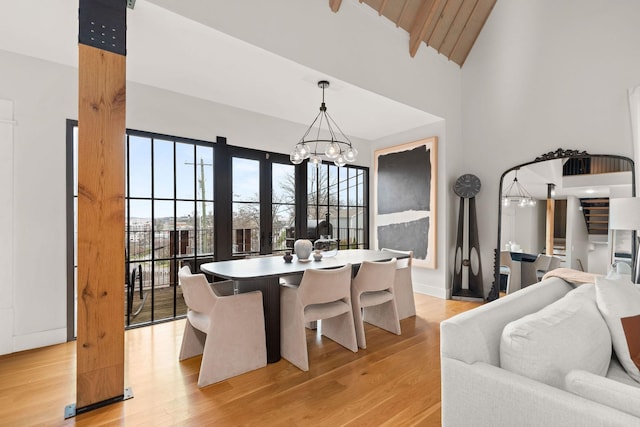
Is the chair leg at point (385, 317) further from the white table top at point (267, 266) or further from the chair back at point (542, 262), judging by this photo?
the chair back at point (542, 262)

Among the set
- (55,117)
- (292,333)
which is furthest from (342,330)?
(55,117)

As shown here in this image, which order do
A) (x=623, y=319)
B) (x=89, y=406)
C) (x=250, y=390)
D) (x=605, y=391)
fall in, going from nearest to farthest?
1. (x=605, y=391)
2. (x=623, y=319)
3. (x=89, y=406)
4. (x=250, y=390)

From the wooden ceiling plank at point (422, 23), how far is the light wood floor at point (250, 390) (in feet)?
11.4

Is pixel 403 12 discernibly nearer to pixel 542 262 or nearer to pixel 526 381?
pixel 542 262

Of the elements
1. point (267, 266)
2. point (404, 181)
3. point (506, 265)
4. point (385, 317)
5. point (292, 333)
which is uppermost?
point (404, 181)

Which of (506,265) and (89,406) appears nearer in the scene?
(89,406)

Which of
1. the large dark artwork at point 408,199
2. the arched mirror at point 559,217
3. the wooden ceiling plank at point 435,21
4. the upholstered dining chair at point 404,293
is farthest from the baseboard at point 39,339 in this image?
the wooden ceiling plank at point 435,21

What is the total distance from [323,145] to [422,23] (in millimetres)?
2113

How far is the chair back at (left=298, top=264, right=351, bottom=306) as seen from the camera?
2459 mm

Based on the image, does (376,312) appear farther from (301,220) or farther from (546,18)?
(546,18)

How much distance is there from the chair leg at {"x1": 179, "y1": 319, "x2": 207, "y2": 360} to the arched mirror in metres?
3.82

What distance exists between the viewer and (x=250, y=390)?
6.97ft

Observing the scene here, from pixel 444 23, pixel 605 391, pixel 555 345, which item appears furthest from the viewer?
pixel 444 23

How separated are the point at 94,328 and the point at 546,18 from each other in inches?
222
